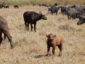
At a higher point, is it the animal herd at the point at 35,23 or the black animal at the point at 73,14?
the animal herd at the point at 35,23

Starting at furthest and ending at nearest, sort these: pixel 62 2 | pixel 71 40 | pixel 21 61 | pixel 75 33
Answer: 1. pixel 62 2
2. pixel 75 33
3. pixel 71 40
4. pixel 21 61

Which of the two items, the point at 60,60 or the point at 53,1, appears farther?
the point at 53,1

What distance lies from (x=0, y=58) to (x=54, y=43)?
227 centimetres

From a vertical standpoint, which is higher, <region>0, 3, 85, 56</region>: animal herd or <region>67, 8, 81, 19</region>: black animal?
<region>0, 3, 85, 56</region>: animal herd

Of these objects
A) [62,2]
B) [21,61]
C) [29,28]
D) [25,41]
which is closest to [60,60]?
[21,61]

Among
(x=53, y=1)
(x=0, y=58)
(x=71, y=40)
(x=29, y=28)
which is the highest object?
(x=0, y=58)

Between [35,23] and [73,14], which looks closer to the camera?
[35,23]

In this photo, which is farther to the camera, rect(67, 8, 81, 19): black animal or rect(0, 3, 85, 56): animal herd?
rect(67, 8, 81, 19): black animal

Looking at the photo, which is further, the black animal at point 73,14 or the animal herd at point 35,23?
the black animal at point 73,14

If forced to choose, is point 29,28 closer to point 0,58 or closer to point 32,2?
point 0,58

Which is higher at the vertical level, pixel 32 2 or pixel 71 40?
pixel 71 40

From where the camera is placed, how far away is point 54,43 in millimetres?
11508

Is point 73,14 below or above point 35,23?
below

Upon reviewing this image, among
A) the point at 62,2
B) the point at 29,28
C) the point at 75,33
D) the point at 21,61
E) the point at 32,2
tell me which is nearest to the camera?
the point at 21,61
